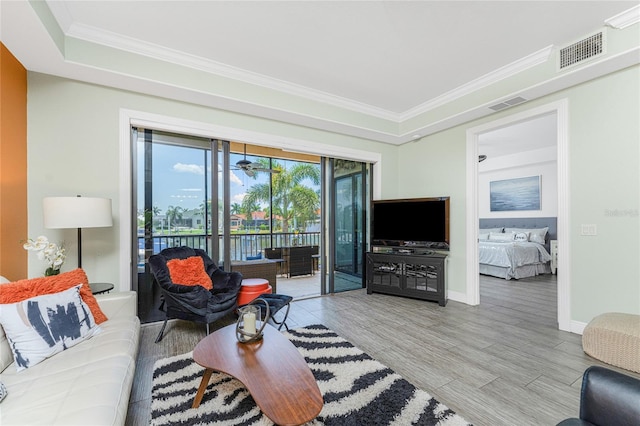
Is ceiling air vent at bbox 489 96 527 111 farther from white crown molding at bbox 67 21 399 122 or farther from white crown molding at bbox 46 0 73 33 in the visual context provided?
white crown molding at bbox 46 0 73 33

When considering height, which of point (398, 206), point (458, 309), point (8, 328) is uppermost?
point (398, 206)

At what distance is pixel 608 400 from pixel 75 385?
7.96ft

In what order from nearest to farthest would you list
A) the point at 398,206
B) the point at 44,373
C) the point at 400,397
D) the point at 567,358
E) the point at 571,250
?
the point at 44,373
the point at 400,397
the point at 567,358
the point at 571,250
the point at 398,206

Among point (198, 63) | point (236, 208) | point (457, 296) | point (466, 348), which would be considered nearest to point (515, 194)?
point (457, 296)

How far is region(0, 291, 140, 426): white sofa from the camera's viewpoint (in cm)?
120

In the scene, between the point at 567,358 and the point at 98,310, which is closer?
the point at 98,310

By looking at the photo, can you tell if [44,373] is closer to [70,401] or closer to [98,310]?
[70,401]

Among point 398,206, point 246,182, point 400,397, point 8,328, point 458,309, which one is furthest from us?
point 246,182

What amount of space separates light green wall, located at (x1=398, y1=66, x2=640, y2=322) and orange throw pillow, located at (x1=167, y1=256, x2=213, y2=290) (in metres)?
4.14

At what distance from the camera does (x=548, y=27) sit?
2609mm

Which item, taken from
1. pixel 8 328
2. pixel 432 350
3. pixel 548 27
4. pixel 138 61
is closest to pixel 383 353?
pixel 432 350

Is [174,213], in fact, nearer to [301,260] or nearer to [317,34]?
[317,34]

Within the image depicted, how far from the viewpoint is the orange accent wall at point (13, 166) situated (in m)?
2.32

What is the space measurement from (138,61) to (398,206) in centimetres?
386
